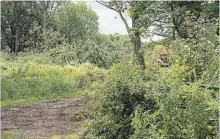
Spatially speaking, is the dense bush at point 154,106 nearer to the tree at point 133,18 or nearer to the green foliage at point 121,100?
the green foliage at point 121,100

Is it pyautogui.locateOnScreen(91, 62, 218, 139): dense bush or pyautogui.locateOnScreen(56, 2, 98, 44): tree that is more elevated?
pyautogui.locateOnScreen(56, 2, 98, 44): tree

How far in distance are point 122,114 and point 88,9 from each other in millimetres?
20640

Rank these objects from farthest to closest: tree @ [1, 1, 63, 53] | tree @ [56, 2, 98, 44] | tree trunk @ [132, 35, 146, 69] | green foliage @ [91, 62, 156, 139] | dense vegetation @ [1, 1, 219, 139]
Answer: tree @ [56, 2, 98, 44] < tree @ [1, 1, 63, 53] < tree trunk @ [132, 35, 146, 69] < green foliage @ [91, 62, 156, 139] < dense vegetation @ [1, 1, 219, 139]

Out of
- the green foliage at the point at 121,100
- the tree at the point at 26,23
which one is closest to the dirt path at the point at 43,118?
the green foliage at the point at 121,100

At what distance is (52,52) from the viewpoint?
15.0 meters

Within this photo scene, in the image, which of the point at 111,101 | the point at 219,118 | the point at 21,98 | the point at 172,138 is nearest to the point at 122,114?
the point at 111,101

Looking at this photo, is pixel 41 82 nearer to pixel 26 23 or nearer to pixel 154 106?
pixel 154 106

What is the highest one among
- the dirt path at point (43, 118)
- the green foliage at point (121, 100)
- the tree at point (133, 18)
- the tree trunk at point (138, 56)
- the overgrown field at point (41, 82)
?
the tree at point (133, 18)

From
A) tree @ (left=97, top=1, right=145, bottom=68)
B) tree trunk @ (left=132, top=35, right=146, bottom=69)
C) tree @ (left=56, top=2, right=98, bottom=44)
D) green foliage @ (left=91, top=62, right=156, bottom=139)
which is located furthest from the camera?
tree @ (left=56, top=2, right=98, bottom=44)

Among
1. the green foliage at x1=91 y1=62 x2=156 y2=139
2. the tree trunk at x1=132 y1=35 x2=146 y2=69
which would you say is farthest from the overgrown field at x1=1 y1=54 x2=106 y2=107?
the green foliage at x1=91 y1=62 x2=156 y2=139

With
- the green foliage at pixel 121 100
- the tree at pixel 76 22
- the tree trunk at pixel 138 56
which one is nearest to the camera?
the green foliage at pixel 121 100

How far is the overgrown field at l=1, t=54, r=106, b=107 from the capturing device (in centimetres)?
879

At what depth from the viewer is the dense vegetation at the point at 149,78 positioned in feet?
8.74

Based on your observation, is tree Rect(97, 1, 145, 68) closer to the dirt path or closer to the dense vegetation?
the dense vegetation
